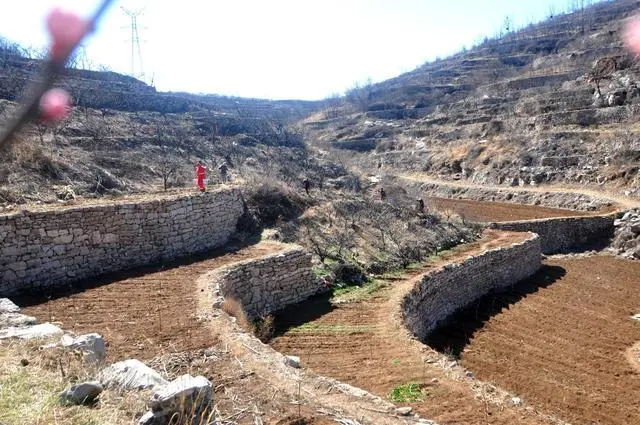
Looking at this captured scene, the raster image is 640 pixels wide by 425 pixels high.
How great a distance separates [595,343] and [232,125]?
24.9 metres

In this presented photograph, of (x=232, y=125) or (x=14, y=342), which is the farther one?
(x=232, y=125)

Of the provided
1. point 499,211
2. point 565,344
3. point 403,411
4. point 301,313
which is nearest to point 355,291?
point 301,313

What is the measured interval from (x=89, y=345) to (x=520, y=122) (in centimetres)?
4556

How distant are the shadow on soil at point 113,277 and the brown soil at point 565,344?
252 inches

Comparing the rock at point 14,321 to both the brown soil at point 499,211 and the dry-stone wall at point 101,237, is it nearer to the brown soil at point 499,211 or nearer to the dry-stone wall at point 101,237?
the dry-stone wall at point 101,237

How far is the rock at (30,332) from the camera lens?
230 inches

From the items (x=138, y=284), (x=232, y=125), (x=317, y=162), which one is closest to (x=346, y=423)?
(x=138, y=284)

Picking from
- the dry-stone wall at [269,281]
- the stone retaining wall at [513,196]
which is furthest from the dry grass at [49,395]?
the stone retaining wall at [513,196]

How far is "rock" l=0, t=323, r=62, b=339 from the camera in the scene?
585cm

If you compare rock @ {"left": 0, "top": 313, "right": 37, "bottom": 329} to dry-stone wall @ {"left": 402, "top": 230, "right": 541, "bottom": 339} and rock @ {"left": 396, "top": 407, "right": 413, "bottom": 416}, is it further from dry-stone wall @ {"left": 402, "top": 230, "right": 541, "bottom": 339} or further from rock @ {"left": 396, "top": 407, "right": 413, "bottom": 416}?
dry-stone wall @ {"left": 402, "top": 230, "right": 541, "bottom": 339}

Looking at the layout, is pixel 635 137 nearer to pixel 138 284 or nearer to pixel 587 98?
pixel 587 98

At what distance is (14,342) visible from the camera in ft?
18.3

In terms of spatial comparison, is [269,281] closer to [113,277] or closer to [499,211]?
[113,277]

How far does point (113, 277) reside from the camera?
9.99 m
